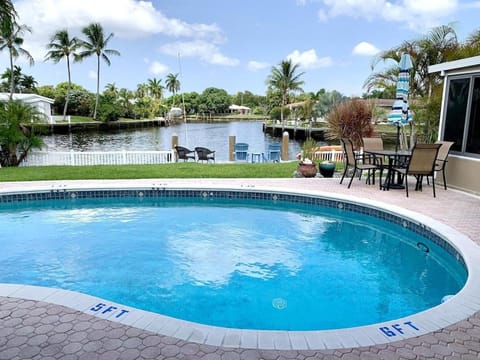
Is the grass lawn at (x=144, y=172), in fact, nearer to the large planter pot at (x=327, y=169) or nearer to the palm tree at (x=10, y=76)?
Result: the large planter pot at (x=327, y=169)

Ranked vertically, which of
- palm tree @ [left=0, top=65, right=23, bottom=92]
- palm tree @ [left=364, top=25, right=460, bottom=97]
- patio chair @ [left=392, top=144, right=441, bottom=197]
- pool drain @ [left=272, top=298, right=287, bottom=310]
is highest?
palm tree @ [left=0, top=65, right=23, bottom=92]

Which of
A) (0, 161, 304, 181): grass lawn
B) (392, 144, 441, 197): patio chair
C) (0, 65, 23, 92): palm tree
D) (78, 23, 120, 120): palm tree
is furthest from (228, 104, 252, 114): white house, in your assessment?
(392, 144, 441, 197): patio chair

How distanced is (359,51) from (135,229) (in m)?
31.2

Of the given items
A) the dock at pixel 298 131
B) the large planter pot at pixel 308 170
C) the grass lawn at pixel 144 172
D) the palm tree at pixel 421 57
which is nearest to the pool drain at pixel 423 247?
the large planter pot at pixel 308 170

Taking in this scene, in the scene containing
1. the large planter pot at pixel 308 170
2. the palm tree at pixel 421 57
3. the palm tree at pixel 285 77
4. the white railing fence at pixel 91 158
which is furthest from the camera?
the palm tree at pixel 285 77

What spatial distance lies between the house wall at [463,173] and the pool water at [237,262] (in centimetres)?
246

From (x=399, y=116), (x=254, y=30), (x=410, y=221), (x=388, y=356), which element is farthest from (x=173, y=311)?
(x=254, y=30)

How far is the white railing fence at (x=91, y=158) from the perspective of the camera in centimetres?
1134

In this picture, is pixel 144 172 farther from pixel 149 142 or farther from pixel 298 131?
pixel 298 131

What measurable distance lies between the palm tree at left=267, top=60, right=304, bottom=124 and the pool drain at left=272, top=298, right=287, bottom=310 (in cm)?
3708

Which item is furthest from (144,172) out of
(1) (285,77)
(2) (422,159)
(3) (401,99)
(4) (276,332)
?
(1) (285,77)

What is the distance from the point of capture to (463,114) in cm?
758

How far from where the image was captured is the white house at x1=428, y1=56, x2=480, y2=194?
7262 millimetres

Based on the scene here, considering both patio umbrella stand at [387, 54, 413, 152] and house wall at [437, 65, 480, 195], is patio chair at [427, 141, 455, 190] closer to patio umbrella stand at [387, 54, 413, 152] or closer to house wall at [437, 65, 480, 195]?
house wall at [437, 65, 480, 195]
